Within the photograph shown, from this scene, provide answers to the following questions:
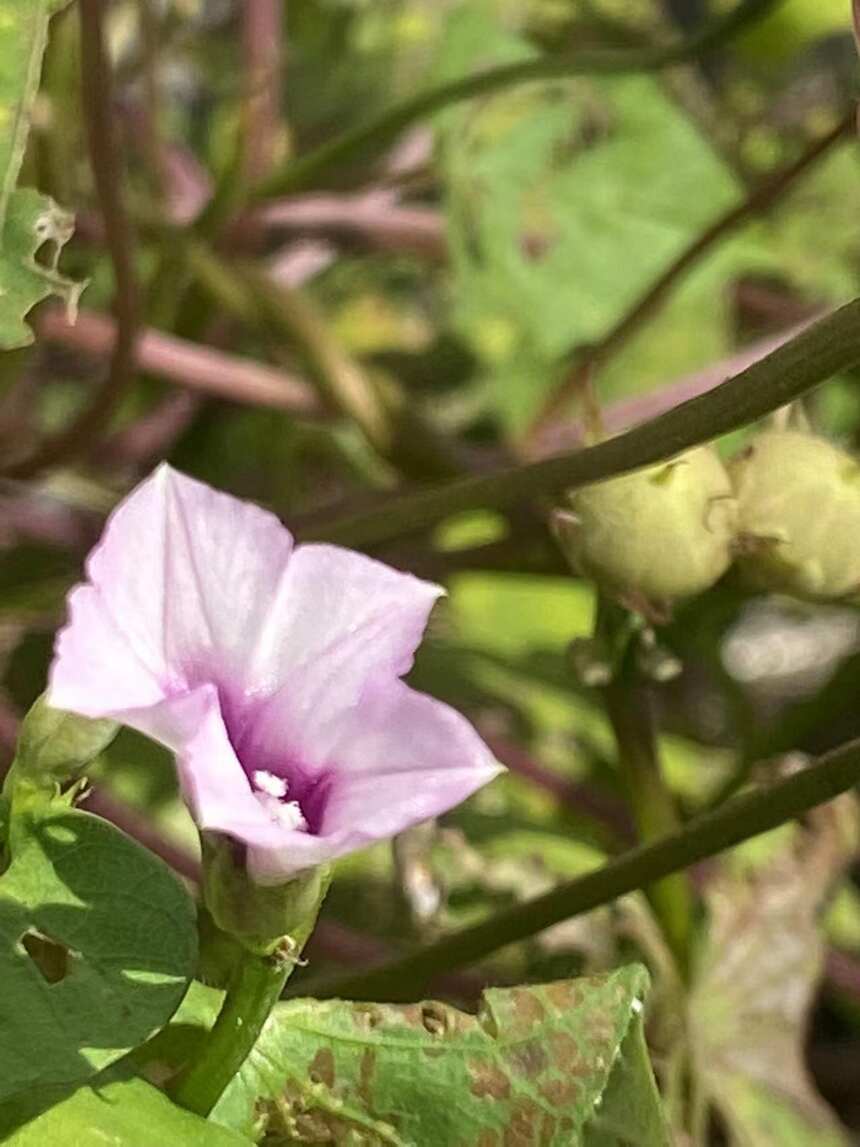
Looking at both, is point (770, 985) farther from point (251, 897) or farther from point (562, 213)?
point (562, 213)

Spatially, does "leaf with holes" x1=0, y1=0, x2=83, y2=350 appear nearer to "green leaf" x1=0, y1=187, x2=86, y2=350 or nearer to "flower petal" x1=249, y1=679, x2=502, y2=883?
"green leaf" x1=0, y1=187, x2=86, y2=350

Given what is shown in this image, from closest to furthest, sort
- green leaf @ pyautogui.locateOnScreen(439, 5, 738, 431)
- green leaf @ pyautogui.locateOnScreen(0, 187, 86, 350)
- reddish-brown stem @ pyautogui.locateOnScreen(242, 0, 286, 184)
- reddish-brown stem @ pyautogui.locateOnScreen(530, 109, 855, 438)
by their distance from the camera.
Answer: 1. green leaf @ pyautogui.locateOnScreen(0, 187, 86, 350)
2. reddish-brown stem @ pyautogui.locateOnScreen(530, 109, 855, 438)
3. reddish-brown stem @ pyautogui.locateOnScreen(242, 0, 286, 184)
4. green leaf @ pyautogui.locateOnScreen(439, 5, 738, 431)

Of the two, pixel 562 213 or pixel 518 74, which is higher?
pixel 518 74

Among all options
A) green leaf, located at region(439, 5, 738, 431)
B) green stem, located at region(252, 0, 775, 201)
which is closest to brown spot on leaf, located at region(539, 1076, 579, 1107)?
green stem, located at region(252, 0, 775, 201)

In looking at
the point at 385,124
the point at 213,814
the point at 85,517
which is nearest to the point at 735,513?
the point at 213,814

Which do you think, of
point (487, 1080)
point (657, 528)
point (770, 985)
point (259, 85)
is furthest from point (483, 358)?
point (487, 1080)

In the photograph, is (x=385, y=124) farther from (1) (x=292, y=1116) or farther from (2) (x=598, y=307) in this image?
(1) (x=292, y=1116)

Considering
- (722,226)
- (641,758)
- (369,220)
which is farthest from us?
(369,220)
